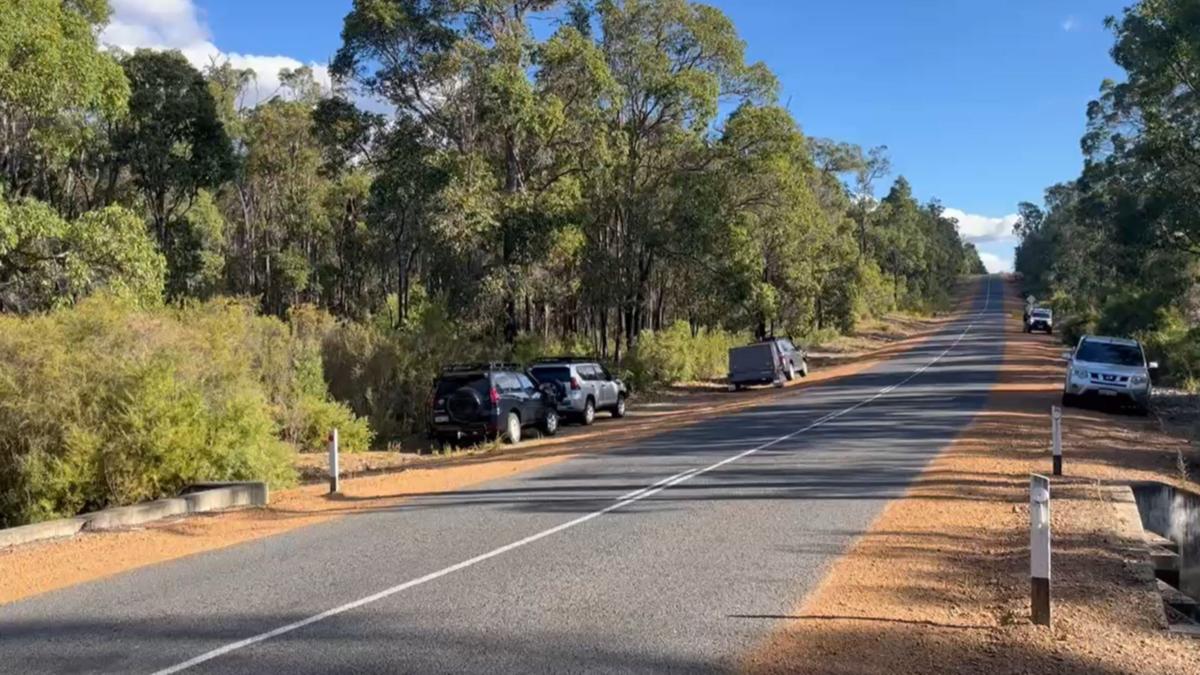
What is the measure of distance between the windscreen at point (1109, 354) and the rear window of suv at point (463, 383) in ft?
49.5

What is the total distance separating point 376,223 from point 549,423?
13.4 metres

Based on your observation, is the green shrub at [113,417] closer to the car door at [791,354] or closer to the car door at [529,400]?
the car door at [529,400]

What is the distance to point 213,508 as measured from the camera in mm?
13039

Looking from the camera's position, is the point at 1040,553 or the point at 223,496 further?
the point at 223,496

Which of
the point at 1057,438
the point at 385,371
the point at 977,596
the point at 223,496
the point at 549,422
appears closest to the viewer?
the point at 977,596

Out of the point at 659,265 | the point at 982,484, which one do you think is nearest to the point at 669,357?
the point at 659,265

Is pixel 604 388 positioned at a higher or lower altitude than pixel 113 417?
lower

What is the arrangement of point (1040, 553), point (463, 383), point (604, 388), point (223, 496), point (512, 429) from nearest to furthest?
point (1040, 553) < point (223, 496) < point (463, 383) < point (512, 429) < point (604, 388)

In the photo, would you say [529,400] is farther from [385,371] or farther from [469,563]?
[469,563]

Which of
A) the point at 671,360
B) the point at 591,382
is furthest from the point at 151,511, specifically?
the point at 671,360

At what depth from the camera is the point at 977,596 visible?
7598 millimetres

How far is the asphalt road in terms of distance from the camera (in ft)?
20.0

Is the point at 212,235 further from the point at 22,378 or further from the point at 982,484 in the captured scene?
the point at 982,484

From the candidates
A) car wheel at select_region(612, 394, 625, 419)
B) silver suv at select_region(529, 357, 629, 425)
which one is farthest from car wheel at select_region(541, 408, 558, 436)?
car wheel at select_region(612, 394, 625, 419)
